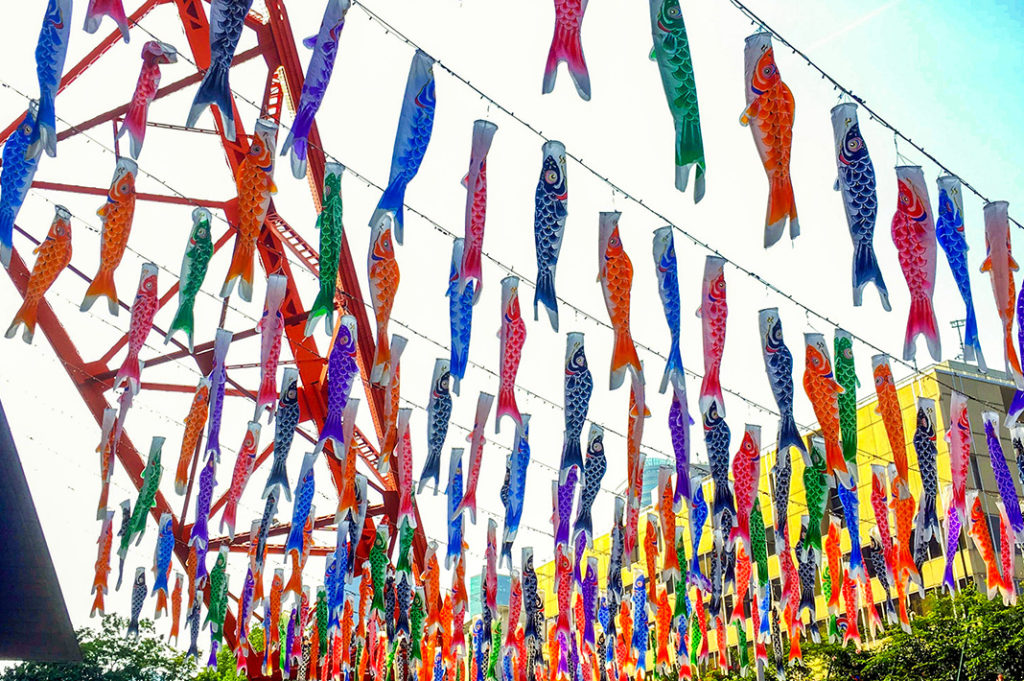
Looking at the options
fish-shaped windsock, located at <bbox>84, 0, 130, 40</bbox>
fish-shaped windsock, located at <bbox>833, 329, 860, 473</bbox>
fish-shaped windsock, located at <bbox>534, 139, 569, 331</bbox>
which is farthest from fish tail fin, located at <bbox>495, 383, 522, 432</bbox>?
fish-shaped windsock, located at <bbox>84, 0, 130, 40</bbox>

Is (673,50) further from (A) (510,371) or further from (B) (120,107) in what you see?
(B) (120,107)

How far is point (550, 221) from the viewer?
325 inches

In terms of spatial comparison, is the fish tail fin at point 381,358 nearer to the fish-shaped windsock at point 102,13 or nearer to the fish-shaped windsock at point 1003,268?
the fish-shaped windsock at point 102,13

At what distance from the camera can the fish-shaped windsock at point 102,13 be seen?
6352 millimetres

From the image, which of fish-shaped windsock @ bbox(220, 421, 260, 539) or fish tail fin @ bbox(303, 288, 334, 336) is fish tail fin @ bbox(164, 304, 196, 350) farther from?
fish-shaped windsock @ bbox(220, 421, 260, 539)

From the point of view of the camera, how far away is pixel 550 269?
816 centimetres

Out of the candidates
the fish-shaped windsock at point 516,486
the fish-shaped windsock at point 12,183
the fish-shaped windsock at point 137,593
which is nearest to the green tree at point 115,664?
the fish-shaped windsock at point 137,593

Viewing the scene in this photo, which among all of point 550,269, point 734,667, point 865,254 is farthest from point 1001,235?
point 734,667

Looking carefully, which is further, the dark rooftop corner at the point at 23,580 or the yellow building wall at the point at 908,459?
the yellow building wall at the point at 908,459

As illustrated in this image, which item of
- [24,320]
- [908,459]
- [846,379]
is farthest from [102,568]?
[908,459]

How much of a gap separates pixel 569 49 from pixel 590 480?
8.15 m

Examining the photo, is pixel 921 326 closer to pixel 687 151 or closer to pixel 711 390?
pixel 711 390

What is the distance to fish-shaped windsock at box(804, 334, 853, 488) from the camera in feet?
34.6

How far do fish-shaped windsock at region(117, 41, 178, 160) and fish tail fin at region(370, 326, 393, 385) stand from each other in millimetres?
2885
